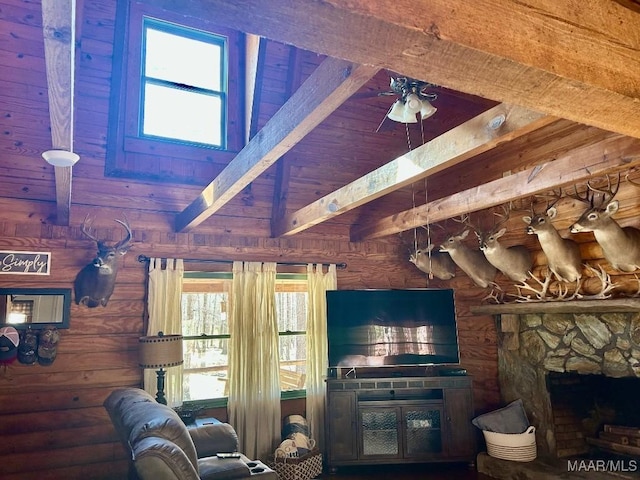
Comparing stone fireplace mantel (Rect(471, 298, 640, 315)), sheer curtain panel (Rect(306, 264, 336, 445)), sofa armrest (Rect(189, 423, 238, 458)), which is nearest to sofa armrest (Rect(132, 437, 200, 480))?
sofa armrest (Rect(189, 423, 238, 458))

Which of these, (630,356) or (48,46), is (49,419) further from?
(630,356)

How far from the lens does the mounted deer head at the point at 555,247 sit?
141 inches

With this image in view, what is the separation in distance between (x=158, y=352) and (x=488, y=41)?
3485 millimetres

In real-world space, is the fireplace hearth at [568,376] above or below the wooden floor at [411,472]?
above

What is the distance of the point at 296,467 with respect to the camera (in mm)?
3945

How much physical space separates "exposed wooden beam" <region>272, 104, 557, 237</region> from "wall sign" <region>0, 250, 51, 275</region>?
2.42 metres

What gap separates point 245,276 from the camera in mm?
4512

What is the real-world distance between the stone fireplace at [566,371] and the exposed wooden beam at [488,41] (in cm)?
313

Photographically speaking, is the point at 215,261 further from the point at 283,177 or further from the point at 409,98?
the point at 409,98

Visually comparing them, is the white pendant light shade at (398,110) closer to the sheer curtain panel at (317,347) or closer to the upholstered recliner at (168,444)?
the upholstered recliner at (168,444)

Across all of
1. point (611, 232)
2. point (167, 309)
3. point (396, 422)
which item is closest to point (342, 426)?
point (396, 422)

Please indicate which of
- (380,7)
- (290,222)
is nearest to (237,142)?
(290,222)

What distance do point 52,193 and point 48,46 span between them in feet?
9.58

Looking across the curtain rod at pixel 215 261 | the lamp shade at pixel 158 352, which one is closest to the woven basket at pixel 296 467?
the lamp shade at pixel 158 352
